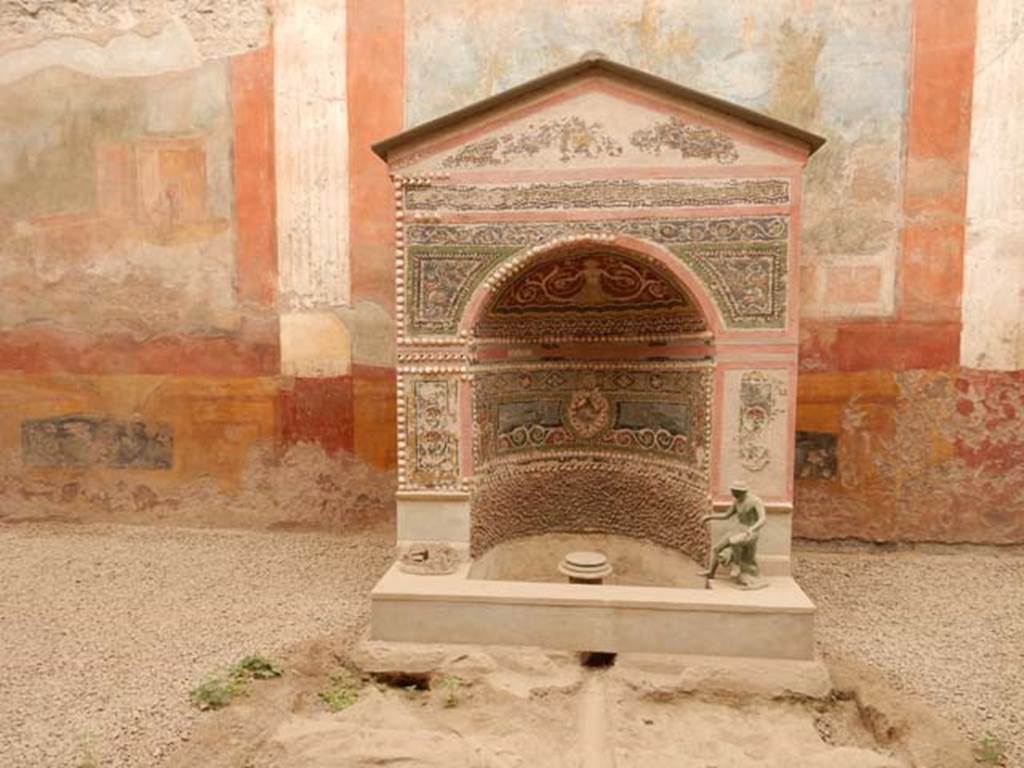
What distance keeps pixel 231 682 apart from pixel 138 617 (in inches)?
48.0

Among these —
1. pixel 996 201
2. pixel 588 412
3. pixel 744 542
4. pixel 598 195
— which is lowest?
pixel 744 542

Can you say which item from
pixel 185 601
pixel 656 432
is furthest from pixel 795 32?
pixel 185 601

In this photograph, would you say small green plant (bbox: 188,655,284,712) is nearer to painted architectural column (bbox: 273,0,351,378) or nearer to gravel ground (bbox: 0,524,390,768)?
gravel ground (bbox: 0,524,390,768)

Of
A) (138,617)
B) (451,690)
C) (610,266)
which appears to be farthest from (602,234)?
(138,617)

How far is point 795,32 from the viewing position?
17.1ft

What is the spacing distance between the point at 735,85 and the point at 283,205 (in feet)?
12.7

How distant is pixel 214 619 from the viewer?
4105mm

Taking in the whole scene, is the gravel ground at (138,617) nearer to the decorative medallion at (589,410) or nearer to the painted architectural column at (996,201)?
the decorative medallion at (589,410)

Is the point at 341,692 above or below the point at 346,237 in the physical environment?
below

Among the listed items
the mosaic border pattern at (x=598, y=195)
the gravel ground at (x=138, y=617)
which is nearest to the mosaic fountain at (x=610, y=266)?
the mosaic border pattern at (x=598, y=195)

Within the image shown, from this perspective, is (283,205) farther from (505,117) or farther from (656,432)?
(656,432)

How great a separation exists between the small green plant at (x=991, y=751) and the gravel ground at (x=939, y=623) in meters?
0.02

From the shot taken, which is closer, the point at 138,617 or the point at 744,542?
the point at 744,542

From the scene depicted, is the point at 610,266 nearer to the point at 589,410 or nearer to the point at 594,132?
the point at 594,132
